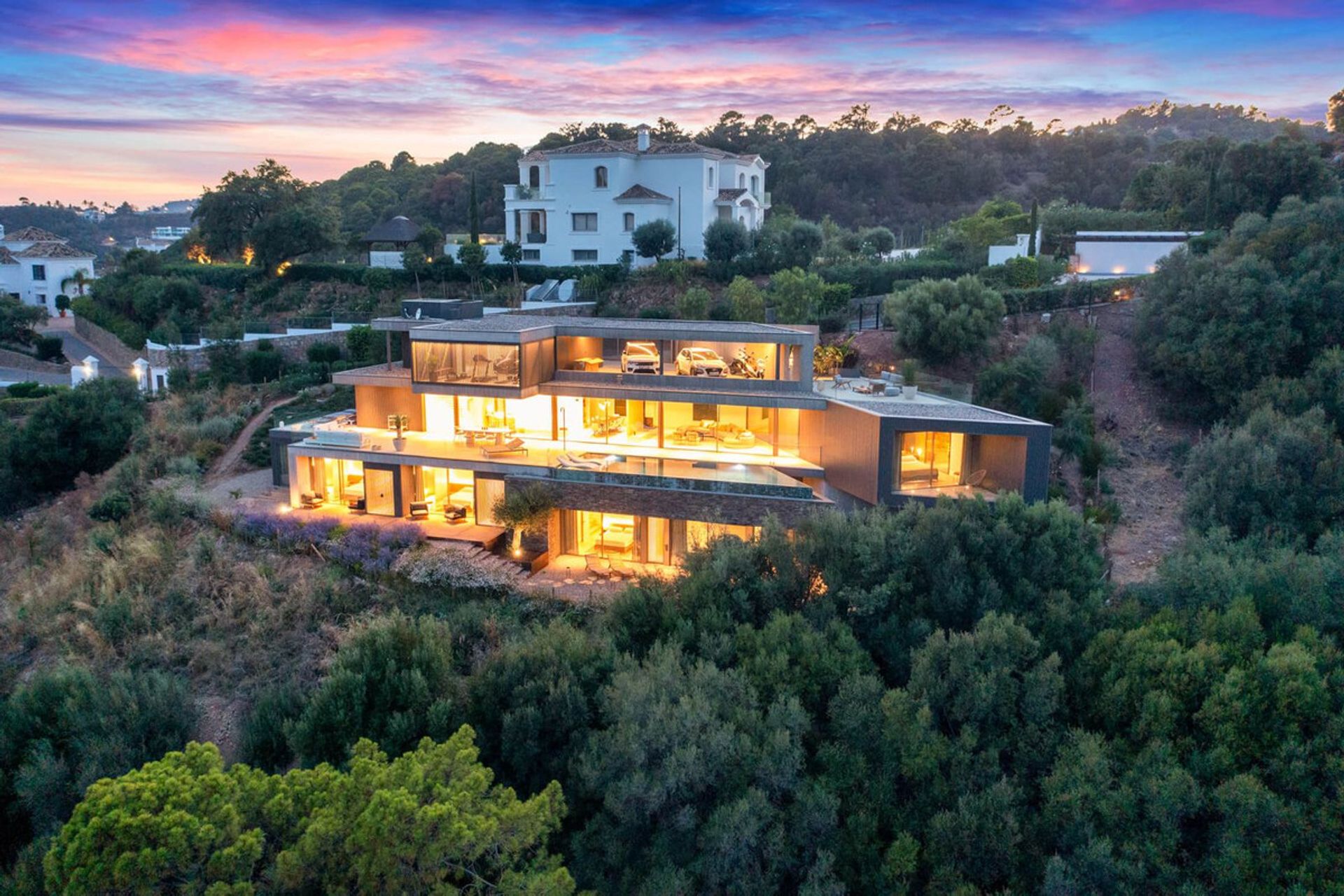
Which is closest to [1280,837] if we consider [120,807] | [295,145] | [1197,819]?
[1197,819]

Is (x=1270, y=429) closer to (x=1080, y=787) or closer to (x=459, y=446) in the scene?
(x=1080, y=787)

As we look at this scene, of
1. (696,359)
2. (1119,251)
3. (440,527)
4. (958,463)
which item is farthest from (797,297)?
(1119,251)

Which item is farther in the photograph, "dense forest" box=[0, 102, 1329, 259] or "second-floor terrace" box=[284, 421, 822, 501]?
"dense forest" box=[0, 102, 1329, 259]

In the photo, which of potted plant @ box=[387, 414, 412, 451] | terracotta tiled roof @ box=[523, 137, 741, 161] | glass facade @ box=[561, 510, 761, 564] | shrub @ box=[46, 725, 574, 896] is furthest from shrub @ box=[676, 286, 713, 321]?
shrub @ box=[46, 725, 574, 896]

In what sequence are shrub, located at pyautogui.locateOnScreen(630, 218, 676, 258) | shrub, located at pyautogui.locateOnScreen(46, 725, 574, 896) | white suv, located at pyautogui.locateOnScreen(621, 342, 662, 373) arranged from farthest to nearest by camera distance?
shrub, located at pyautogui.locateOnScreen(630, 218, 676, 258)
white suv, located at pyautogui.locateOnScreen(621, 342, 662, 373)
shrub, located at pyautogui.locateOnScreen(46, 725, 574, 896)

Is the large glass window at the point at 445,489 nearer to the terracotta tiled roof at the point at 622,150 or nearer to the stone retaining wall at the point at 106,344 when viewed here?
the terracotta tiled roof at the point at 622,150

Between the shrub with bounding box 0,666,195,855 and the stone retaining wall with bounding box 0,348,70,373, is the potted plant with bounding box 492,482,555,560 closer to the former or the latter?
the shrub with bounding box 0,666,195,855
